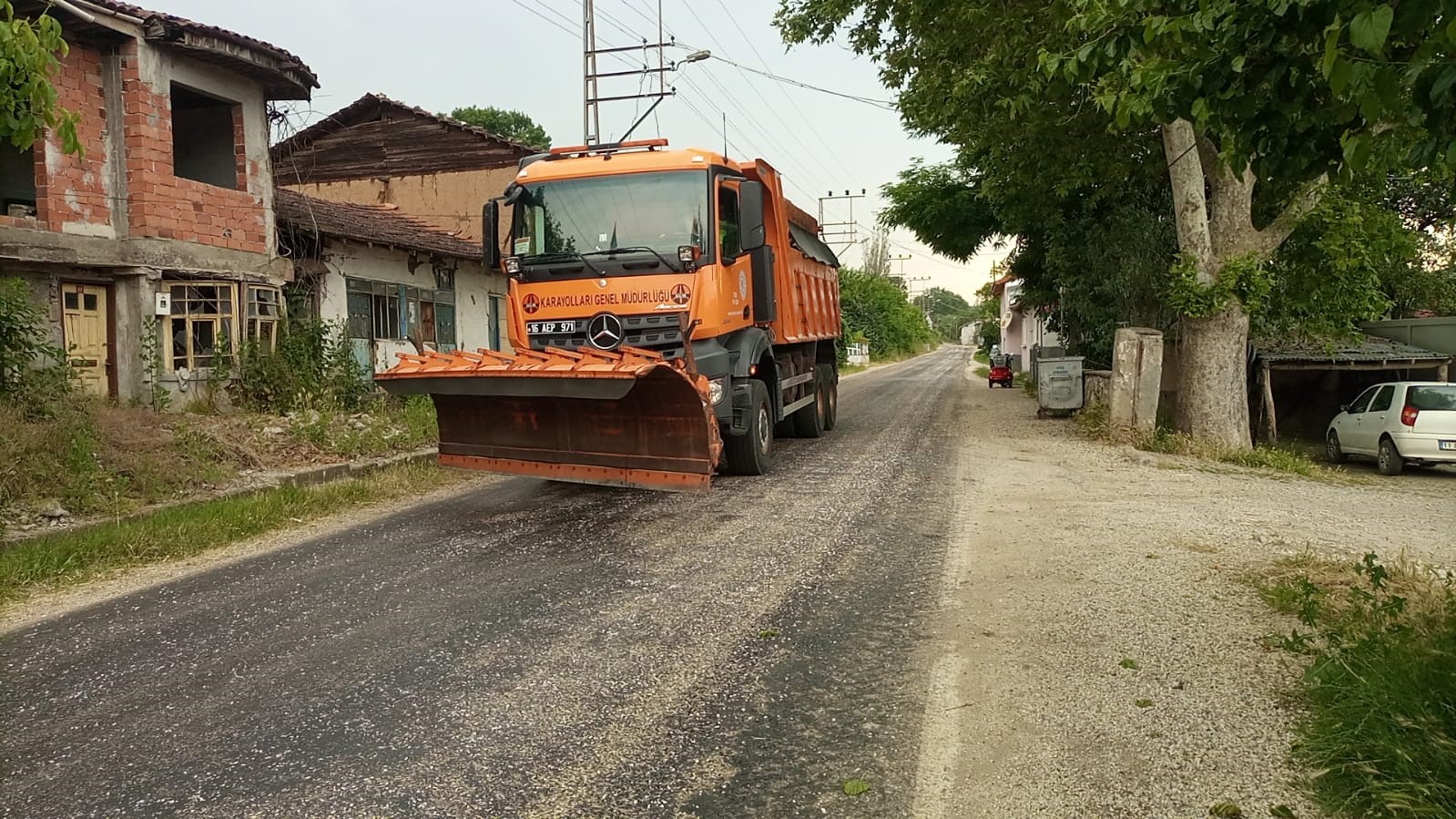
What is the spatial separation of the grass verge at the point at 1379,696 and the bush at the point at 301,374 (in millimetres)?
12153

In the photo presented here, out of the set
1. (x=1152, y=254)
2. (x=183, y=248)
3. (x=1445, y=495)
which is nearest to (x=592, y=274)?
(x=183, y=248)

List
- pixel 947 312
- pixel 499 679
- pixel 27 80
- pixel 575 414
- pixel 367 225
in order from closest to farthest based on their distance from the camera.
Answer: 1. pixel 499 679
2. pixel 27 80
3. pixel 575 414
4. pixel 367 225
5. pixel 947 312

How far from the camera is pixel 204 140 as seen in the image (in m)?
14.7

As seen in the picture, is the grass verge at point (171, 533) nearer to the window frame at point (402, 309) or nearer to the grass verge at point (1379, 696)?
the grass verge at point (1379, 696)

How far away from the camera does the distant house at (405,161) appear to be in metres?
23.2

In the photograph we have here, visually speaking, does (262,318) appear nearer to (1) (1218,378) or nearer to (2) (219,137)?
(2) (219,137)

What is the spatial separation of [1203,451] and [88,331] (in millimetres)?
14686

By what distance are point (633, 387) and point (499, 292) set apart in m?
15.3

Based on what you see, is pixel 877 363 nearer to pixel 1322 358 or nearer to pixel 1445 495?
pixel 1322 358

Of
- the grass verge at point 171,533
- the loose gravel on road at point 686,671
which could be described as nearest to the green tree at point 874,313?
the grass verge at point 171,533

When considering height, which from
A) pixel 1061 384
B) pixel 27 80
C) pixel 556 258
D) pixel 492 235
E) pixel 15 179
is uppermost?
pixel 15 179

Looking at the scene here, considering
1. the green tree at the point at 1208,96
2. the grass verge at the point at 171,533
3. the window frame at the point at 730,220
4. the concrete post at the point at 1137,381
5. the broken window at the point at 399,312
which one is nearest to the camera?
the green tree at the point at 1208,96

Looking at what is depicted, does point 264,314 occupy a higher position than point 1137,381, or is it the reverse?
point 264,314

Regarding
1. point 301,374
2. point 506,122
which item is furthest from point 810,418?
point 506,122
